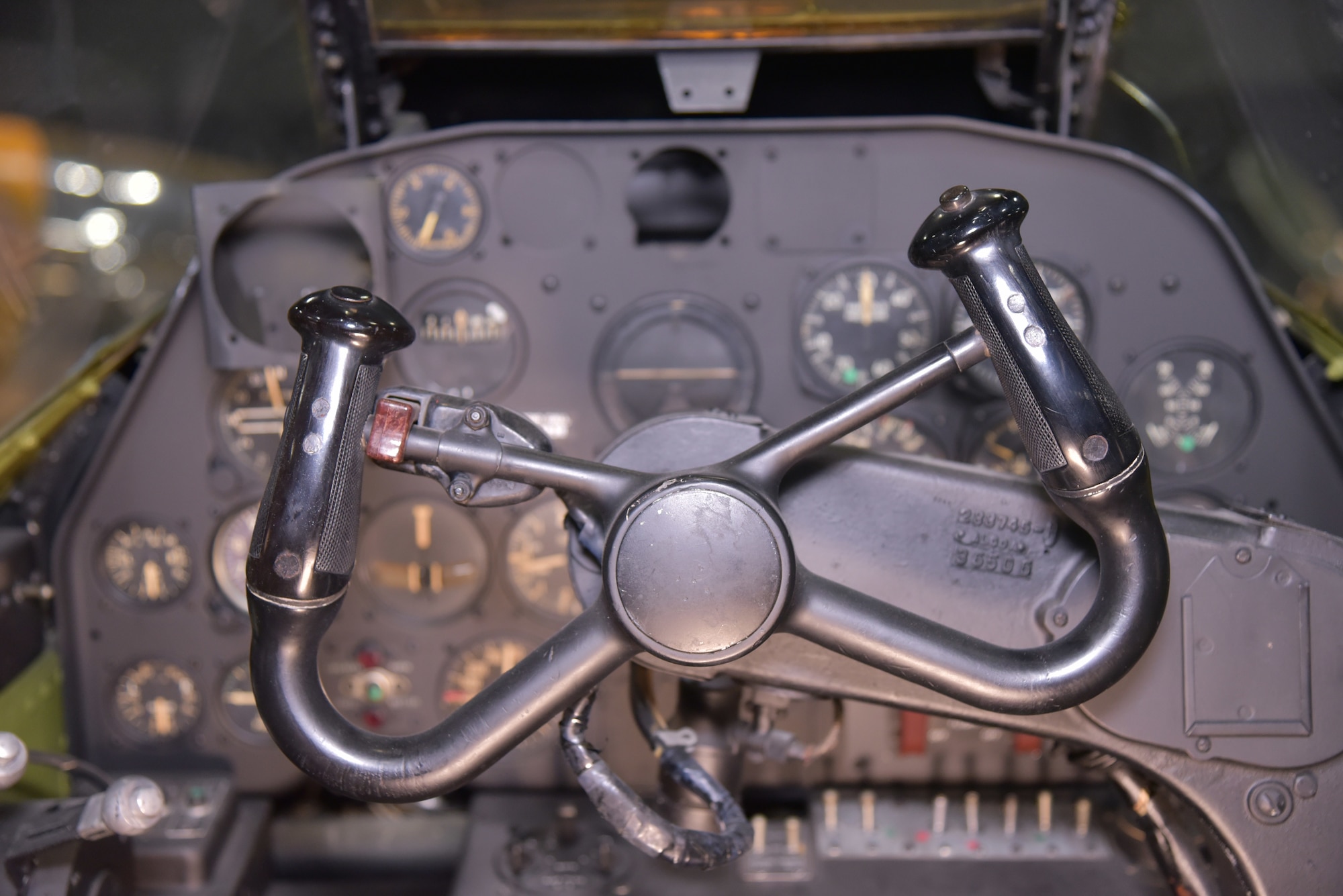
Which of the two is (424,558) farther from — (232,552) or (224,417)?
(224,417)

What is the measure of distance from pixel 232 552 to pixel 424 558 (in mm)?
430

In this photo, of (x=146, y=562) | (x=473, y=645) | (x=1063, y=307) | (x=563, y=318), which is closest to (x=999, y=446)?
(x=1063, y=307)

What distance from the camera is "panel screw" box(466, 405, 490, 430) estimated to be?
893mm

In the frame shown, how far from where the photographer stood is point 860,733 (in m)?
2.04

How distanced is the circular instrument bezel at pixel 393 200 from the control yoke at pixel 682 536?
1257 mm

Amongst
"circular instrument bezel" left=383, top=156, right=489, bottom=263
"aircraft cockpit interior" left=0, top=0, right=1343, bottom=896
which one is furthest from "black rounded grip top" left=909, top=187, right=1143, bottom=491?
"circular instrument bezel" left=383, top=156, right=489, bottom=263

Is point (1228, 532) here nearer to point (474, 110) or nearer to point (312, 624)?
point (312, 624)

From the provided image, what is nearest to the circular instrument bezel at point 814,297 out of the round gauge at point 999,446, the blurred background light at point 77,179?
the round gauge at point 999,446

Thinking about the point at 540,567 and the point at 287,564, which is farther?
the point at 540,567

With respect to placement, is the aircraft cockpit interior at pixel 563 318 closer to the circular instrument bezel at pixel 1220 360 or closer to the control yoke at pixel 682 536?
the circular instrument bezel at pixel 1220 360

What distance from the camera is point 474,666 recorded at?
2.19m

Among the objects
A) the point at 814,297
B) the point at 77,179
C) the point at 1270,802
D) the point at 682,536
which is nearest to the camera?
the point at 682,536

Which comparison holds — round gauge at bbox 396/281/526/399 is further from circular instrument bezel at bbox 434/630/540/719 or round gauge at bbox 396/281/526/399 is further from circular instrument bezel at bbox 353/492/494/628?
circular instrument bezel at bbox 434/630/540/719

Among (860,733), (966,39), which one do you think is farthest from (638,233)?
(860,733)
